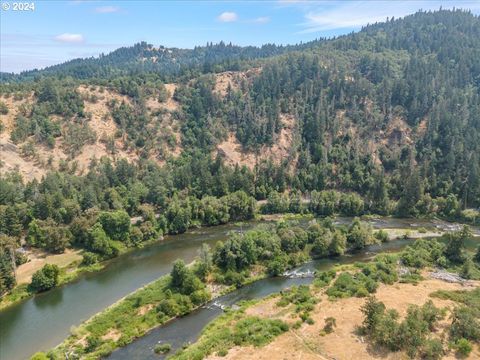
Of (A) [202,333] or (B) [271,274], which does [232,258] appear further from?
(A) [202,333]

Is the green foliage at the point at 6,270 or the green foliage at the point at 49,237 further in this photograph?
the green foliage at the point at 49,237

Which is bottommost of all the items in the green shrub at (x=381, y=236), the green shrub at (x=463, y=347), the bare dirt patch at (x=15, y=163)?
the green shrub at (x=381, y=236)

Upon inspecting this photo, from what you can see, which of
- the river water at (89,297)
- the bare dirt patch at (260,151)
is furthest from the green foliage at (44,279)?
the bare dirt patch at (260,151)

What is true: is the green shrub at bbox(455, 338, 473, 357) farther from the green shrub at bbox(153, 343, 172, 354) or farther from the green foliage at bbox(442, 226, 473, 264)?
the green shrub at bbox(153, 343, 172, 354)

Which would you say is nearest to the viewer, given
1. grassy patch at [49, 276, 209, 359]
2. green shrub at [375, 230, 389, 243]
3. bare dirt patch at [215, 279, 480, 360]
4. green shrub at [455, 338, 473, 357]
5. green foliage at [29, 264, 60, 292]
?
green shrub at [455, 338, 473, 357]

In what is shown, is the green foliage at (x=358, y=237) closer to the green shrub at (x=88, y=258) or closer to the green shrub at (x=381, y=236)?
the green shrub at (x=381, y=236)

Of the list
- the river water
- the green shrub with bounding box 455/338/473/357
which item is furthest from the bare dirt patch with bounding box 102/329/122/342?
the green shrub with bounding box 455/338/473/357

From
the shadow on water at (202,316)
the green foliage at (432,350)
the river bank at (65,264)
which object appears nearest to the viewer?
the green foliage at (432,350)

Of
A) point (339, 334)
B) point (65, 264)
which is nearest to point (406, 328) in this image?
point (339, 334)
